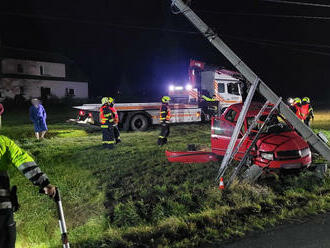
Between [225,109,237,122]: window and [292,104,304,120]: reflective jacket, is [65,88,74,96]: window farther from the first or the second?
[225,109,237,122]: window

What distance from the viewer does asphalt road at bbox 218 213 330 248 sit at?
367 cm

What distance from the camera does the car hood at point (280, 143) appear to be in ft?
20.4

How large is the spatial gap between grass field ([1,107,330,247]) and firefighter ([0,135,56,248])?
144 centimetres

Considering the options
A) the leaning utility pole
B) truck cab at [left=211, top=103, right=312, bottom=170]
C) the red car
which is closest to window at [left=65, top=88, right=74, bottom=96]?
the red car

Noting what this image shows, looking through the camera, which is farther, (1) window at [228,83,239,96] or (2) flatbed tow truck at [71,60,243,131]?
(1) window at [228,83,239,96]

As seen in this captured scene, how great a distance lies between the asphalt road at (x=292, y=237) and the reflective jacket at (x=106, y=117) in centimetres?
695

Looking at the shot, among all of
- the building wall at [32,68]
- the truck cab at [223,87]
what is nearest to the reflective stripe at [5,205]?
the truck cab at [223,87]

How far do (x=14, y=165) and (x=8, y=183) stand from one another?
0.58 feet

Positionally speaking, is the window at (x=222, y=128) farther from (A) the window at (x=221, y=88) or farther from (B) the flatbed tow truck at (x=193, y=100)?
(A) the window at (x=221, y=88)

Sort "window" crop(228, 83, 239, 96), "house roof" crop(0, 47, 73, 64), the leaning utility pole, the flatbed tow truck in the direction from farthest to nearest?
"house roof" crop(0, 47, 73, 64), "window" crop(228, 83, 239, 96), the flatbed tow truck, the leaning utility pole

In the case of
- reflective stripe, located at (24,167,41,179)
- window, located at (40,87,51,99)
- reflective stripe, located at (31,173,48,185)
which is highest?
window, located at (40,87,51,99)

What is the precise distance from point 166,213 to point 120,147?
18.7 ft

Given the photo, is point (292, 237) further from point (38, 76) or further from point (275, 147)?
point (38, 76)

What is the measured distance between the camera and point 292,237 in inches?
152
